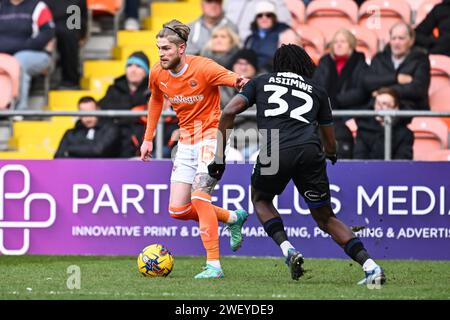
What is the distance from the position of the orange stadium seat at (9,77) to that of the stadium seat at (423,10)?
17.4ft

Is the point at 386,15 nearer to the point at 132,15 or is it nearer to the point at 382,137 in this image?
the point at 382,137

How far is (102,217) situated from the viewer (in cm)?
1283

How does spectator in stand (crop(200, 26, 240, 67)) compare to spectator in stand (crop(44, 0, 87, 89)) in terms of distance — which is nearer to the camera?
spectator in stand (crop(200, 26, 240, 67))

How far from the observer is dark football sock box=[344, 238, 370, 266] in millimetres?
9289

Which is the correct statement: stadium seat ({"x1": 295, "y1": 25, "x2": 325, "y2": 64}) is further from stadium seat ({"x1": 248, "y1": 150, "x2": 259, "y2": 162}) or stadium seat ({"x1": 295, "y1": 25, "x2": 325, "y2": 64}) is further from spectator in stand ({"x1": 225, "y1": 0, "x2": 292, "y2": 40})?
stadium seat ({"x1": 248, "y1": 150, "x2": 259, "y2": 162})

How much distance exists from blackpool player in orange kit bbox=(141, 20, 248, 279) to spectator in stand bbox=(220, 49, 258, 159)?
2621 millimetres

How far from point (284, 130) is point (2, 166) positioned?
4517 millimetres

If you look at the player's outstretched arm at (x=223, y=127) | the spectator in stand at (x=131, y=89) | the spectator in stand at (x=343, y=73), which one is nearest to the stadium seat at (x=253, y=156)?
the spectator in stand at (x=343, y=73)

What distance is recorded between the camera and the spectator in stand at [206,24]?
615 inches

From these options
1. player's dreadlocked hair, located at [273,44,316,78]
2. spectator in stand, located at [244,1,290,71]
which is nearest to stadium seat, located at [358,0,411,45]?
spectator in stand, located at [244,1,290,71]

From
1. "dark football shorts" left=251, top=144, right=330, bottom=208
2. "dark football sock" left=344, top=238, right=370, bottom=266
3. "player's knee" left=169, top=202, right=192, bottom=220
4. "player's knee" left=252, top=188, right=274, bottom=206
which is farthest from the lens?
"player's knee" left=169, top=202, right=192, bottom=220

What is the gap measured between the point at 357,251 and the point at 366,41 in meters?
6.78
